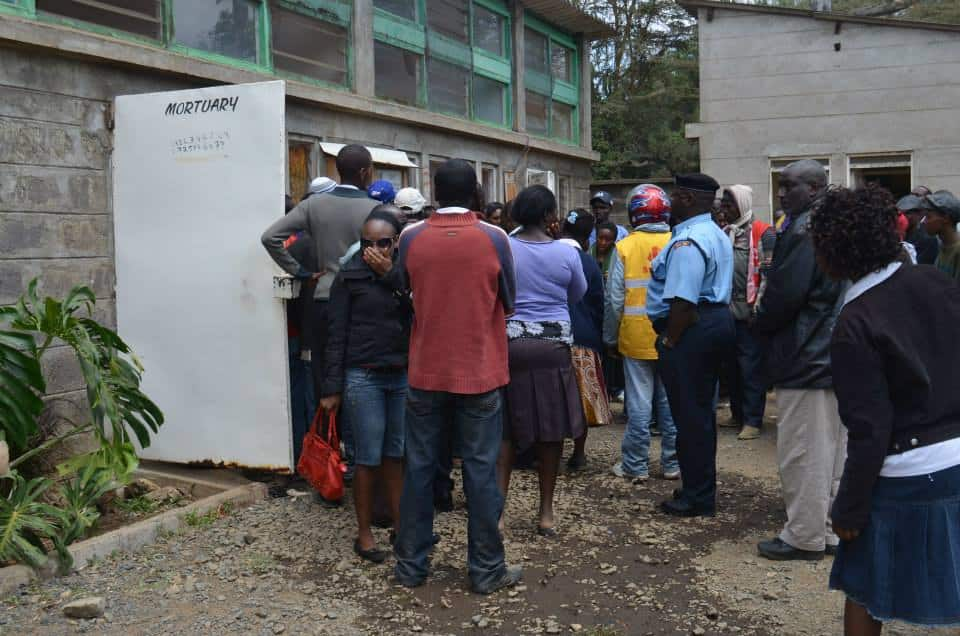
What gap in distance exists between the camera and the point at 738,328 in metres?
7.72

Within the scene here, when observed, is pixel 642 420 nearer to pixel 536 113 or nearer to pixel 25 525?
pixel 25 525

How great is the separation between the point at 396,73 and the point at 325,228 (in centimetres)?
610

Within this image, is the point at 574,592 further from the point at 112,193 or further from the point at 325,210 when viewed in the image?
the point at 112,193

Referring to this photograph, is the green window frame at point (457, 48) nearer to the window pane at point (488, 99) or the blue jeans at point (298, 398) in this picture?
the window pane at point (488, 99)

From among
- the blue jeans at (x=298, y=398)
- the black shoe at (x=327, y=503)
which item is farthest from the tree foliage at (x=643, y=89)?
the black shoe at (x=327, y=503)

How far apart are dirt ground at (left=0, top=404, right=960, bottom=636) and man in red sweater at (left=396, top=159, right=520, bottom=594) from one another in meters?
0.24

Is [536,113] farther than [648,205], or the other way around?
[536,113]

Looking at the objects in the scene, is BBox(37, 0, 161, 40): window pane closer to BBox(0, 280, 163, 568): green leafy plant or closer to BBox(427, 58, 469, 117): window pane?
BBox(0, 280, 163, 568): green leafy plant

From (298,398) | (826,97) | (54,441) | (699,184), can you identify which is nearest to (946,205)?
(699,184)

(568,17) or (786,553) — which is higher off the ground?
(568,17)

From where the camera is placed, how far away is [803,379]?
4.45m

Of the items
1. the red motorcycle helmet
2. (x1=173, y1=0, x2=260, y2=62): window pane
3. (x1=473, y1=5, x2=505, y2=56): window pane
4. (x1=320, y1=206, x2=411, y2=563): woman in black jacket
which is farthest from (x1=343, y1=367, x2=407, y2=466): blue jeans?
(x1=473, y1=5, x2=505, y2=56): window pane

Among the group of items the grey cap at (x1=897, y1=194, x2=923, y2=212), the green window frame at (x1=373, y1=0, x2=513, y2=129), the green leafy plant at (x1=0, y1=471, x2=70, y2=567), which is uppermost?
the green window frame at (x1=373, y1=0, x2=513, y2=129)

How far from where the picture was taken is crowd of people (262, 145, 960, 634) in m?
2.78
